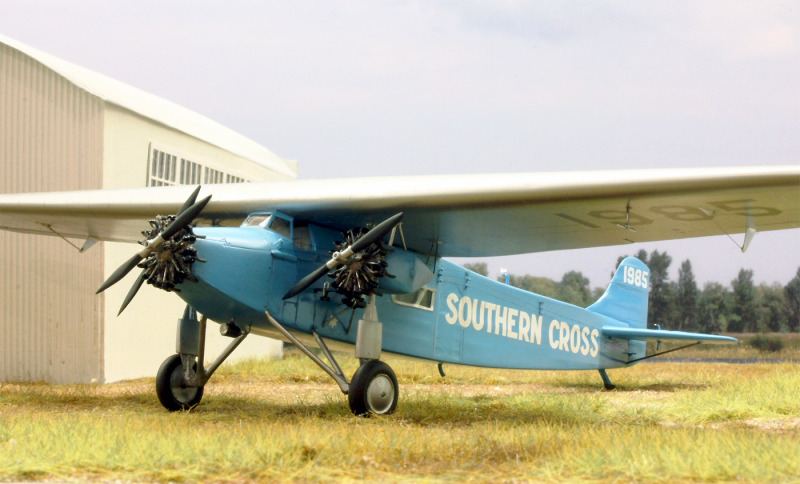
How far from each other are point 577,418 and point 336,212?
389 centimetres

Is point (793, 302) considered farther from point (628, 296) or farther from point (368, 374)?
point (368, 374)

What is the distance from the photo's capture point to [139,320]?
15727 mm

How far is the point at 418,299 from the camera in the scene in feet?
36.7

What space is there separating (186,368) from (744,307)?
2299 cm

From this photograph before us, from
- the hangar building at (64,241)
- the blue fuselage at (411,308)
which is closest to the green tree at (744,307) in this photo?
the blue fuselage at (411,308)

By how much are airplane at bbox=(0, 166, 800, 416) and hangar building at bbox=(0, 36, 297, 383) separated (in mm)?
2363

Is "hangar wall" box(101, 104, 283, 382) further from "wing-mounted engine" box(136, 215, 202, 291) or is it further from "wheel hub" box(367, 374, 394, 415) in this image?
"wheel hub" box(367, 374, 394, 415)

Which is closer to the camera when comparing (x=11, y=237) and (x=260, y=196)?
(x=260, y=196)

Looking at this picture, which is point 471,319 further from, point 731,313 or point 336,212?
point 731,313

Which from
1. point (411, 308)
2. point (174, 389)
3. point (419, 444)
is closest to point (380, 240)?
point (411, 308)

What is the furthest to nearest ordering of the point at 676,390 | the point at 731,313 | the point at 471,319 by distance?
the point at 731,313 < the point at 676,390 < the point at 471,319

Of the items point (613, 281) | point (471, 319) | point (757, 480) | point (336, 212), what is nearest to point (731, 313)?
point (613, 281)

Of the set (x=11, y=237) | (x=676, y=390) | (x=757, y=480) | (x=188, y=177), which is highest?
(x=188, y=177)

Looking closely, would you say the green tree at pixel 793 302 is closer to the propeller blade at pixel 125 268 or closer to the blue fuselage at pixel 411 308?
the blue fuselage at pixel 411 308
